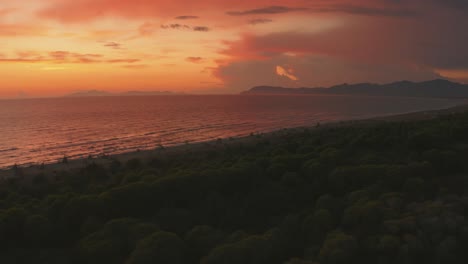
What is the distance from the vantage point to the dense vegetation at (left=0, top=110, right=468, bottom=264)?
8414 mm

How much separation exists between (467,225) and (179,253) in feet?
21.3

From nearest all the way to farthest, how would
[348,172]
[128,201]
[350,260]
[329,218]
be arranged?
[350,260], [329,218], [128,201], [348,172]

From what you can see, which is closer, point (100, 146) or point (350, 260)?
point (350, 260)

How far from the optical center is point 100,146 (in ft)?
146

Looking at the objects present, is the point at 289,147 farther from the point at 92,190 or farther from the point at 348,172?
the point at 92,190

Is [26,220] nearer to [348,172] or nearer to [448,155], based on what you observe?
[348,172]

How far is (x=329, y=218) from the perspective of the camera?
10.1 metres

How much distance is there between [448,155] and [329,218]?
263 inches

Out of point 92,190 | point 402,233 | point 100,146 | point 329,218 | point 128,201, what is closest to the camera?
point 402,233

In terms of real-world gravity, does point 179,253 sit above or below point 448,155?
below

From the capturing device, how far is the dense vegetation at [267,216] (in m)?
8.41

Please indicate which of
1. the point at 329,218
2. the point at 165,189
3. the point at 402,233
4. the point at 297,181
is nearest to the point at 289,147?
the point at 297,181

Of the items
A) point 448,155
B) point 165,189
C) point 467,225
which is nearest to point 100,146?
point 165,189

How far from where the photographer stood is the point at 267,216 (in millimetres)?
11867
